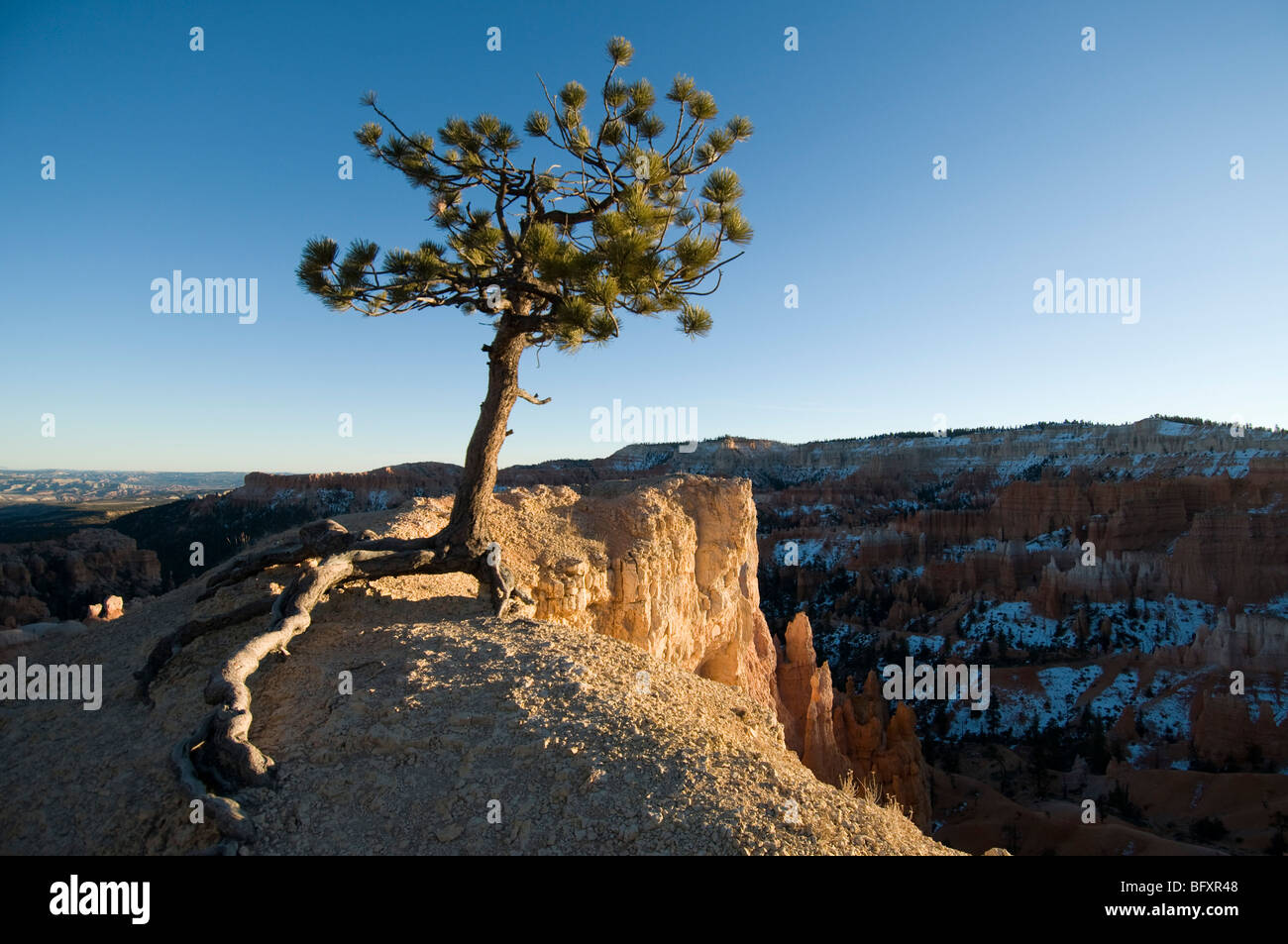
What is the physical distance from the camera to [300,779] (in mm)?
3857

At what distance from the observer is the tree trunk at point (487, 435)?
7.47 metres

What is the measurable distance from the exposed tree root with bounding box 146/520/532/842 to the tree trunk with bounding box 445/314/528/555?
0.13 m

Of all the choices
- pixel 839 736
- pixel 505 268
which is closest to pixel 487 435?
pixel 505 268

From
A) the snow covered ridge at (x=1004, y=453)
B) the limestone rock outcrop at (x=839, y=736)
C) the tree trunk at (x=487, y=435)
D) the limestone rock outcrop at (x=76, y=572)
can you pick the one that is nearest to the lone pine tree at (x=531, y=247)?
the tree trunk at (x=487, y=435)

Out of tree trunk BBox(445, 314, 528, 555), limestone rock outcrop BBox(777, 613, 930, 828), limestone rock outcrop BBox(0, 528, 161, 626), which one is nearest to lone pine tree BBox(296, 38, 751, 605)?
tree trunk BBox(445, 314, 528, 555)

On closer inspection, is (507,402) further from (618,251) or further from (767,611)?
(767,611)

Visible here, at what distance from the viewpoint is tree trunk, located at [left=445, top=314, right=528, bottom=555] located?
24.5 feet

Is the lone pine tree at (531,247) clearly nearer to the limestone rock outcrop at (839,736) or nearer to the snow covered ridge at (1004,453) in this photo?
the limestone rock outcrop at (839,736)

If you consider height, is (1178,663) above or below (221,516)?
below

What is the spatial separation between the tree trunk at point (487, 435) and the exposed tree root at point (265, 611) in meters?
0.13

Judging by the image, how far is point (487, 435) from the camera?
7484mm
